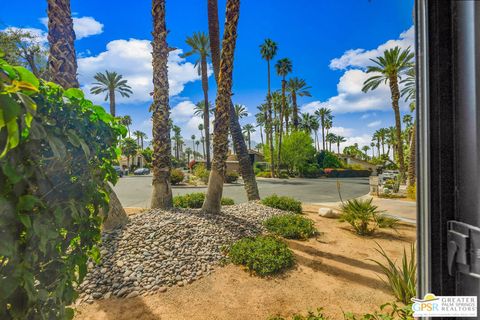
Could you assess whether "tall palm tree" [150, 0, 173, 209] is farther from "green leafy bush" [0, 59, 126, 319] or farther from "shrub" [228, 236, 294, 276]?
"green leafy bush" [0, 59, 126, 319]

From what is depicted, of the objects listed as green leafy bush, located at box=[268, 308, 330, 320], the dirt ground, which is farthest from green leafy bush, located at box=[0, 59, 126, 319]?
green leafy bush, located at box=[268, 308, 330, 320]

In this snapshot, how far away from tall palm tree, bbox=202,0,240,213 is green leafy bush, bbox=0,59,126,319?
398 cm

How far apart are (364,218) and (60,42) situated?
268 inches

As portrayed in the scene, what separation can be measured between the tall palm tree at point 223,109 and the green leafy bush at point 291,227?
1387 millimetres

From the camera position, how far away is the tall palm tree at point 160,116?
5.32 m

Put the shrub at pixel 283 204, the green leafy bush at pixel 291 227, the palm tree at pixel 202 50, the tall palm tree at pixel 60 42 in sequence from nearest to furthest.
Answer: the tall palm tree at pixel 60 42
the green leafy bush at pixel 291 227
the shrub at pixel 283 204
the palm tree at pixel 202 50

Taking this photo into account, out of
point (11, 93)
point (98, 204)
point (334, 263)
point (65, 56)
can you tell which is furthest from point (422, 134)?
point (65, 56)

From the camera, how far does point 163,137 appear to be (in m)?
5.48

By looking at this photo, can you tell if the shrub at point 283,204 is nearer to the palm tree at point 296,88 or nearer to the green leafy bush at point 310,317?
the green leafy bush at point 310,317

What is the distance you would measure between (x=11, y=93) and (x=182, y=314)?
244cm

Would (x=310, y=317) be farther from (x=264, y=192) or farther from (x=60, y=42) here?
(x=264, y=192)

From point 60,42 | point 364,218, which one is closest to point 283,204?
point 364,218

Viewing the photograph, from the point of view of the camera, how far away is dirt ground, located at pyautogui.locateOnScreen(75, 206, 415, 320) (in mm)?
2322

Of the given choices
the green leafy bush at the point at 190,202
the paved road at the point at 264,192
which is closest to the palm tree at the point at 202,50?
the paved road at the point at 264,192
